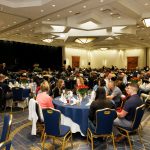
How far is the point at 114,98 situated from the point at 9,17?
6678mm

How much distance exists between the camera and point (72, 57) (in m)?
28.5

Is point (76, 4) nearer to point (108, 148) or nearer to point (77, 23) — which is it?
point (77, 23)

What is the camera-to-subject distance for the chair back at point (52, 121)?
12.7 ft

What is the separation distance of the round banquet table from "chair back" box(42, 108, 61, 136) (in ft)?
2.87

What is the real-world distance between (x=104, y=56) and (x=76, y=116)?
90.1ft

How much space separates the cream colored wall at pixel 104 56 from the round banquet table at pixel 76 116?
22523 millimetres

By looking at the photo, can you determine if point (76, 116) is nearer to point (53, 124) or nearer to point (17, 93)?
point (53, 124)

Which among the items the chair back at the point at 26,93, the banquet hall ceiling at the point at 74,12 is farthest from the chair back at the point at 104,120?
the banquet hall ceiling at the point at 74,12

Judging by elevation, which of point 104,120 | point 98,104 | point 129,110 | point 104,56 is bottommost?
point 104,120

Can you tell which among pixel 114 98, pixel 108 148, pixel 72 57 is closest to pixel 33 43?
pixel 72 57

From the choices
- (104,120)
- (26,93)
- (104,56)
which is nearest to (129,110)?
(104,120)

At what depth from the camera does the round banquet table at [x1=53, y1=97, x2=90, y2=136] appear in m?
4.69

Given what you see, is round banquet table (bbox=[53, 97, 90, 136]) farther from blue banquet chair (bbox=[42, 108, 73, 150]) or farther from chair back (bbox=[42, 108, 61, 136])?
chair back (bbox=[42, 108, 61, 136])

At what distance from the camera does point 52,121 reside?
12.9ft
